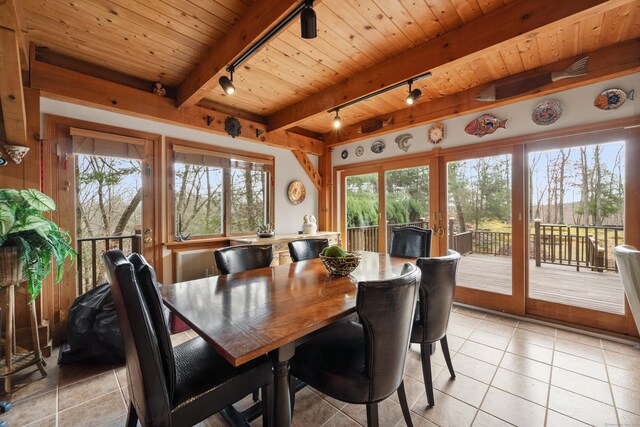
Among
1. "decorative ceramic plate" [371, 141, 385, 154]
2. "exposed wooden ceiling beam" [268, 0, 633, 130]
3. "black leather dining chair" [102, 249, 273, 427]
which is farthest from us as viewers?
"decorative ceramic plate" [371, 141, 385, 154]

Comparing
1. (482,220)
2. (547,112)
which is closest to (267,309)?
(482,220)

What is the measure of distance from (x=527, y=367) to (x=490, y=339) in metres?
0.46

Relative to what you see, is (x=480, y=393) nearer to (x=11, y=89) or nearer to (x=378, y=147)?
(x=378, y=147)

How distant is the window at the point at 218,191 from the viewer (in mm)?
3404

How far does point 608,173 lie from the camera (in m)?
2.72

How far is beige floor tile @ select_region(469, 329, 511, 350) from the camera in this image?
2498 millimetres

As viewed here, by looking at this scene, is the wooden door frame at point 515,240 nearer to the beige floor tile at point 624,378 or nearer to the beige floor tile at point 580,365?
the beige floor tile at point 580,365

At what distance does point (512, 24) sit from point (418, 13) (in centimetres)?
63

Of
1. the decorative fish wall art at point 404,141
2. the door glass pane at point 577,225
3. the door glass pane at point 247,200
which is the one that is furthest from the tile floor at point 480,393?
the decorative fish wall art at point 404,141

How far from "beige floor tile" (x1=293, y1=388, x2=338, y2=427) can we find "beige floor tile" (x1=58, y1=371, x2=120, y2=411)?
4.35ft

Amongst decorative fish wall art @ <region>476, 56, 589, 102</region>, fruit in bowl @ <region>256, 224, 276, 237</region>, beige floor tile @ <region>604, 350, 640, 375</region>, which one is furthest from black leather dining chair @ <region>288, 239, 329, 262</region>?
beige floor tile @ <region>604, 350, 640, 375</region>

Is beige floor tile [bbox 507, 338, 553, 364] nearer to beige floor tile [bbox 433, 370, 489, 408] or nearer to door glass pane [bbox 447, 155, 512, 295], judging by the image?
beige floor tile [bbox 433, 370, 489, 408]

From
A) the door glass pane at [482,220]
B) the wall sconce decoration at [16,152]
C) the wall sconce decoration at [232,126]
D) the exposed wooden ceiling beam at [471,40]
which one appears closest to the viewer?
the exposed wooden ceiling beam at [471,40]

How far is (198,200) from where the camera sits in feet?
11.7
